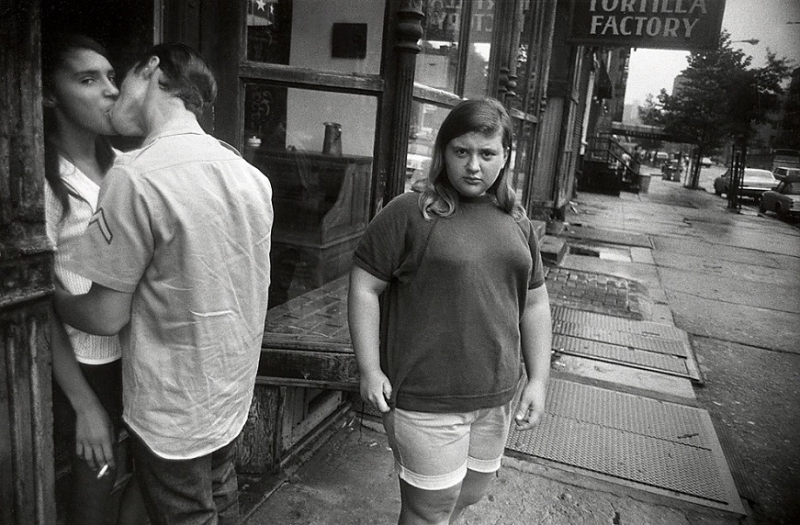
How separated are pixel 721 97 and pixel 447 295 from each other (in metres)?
34.7

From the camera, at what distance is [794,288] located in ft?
28.3

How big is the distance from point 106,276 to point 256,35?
1877mm

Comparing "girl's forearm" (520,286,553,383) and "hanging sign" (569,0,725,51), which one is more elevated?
"hanging sign" (569,0,725,51)

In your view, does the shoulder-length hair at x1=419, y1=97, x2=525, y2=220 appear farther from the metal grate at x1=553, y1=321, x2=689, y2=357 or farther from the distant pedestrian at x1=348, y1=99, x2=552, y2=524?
the metal grate at x1=553, y1=321, x2=689, y2=357

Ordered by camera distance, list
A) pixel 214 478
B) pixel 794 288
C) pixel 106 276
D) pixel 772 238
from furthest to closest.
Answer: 1. pixel 772 238
2. pixel 794 288
3. pixel 214 478
4. pixel 106 276

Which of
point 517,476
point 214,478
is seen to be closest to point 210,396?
point 214,478

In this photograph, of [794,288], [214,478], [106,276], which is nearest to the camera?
[106,276]

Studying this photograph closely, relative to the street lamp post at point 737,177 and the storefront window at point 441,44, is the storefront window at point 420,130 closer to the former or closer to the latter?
the storefront window at point 441,44

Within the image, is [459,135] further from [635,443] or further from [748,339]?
[748,339]

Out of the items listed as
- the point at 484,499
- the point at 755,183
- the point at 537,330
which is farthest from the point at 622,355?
the point at 755,183

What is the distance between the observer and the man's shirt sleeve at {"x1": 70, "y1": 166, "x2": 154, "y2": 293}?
1.38m

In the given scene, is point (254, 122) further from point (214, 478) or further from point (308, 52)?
point (214, 478)

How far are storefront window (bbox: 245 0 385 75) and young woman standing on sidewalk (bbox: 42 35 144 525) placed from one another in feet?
3.59

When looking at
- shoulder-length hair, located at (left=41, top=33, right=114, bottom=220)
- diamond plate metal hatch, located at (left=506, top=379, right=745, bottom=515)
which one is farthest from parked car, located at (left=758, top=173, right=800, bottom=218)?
shoulder-length hair, located at (left=41, top=33, right=114, bottom=220)
